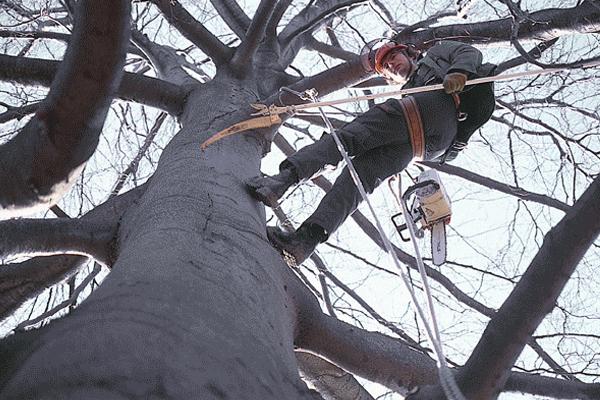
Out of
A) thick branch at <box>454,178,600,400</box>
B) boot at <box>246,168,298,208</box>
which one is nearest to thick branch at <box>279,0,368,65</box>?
boot at <box>246,168,298,208</box>

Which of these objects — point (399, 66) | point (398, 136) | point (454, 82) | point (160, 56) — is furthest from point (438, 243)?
point (160, 56)

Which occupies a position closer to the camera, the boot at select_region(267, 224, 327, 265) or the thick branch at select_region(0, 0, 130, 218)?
the thick branch at select_region(0, 0, 130, 218)

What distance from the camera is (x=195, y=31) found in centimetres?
366

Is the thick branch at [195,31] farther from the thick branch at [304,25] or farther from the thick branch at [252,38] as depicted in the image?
the thick branch at [304,25]

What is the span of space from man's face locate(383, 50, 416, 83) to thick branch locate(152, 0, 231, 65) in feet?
2.73

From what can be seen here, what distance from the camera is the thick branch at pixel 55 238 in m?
2.31

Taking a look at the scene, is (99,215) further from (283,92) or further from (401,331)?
(401,331)

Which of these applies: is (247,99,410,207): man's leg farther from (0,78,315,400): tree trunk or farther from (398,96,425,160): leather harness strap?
(0,78,315,400): tree trunk

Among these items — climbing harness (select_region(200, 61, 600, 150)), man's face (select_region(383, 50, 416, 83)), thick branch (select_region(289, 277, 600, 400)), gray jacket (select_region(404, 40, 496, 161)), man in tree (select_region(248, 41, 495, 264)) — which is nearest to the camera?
thick branch (select_region(289, 277, 600, 400))

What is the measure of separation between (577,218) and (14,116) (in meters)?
2.75

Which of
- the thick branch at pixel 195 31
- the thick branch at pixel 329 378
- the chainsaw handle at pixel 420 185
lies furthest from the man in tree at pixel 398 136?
the thick branch at pixel 195 31

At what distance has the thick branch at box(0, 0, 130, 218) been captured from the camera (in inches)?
75.9

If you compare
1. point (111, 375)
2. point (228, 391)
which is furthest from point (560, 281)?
point (111, 375)

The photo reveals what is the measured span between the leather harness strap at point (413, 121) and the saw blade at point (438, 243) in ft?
1.27
